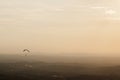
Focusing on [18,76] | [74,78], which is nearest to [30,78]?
[18,76]

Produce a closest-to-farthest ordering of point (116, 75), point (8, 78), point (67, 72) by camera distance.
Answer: point (8, 78)
point (116, 75)
point (67, 72)

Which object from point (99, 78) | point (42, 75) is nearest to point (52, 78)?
point (42, 75)

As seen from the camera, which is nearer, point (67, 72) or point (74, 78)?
point (74, 78)

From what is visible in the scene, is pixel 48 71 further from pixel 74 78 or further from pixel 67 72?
pixel 74 78

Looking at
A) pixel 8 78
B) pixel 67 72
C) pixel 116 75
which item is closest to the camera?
pixel 8 78

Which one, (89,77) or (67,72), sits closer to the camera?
(89,77)

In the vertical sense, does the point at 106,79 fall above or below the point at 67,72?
below

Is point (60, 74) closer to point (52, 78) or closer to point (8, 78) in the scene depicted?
point (52, 78)

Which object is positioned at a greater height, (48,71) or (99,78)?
(48,71)
